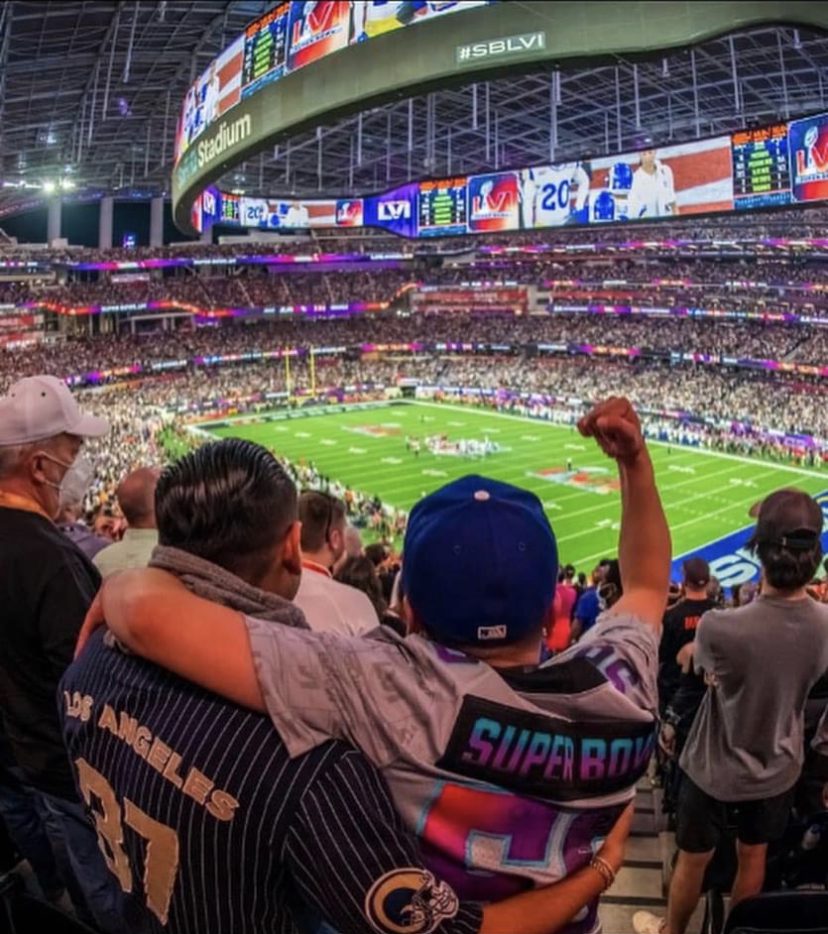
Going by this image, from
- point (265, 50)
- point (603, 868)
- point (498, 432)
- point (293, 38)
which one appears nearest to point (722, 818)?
point (603, 868)

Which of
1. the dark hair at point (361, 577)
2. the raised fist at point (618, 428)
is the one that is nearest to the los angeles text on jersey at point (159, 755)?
the raised fist at point (618, 428)

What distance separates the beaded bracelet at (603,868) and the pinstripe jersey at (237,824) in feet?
0.88

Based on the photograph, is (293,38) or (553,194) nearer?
(293,38)

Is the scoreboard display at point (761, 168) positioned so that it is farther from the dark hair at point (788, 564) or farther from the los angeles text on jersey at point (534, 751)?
the los angeles text on jersey at point (534, 751)

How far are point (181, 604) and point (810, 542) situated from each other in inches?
92.0

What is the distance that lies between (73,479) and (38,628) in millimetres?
786

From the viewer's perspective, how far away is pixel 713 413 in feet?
145

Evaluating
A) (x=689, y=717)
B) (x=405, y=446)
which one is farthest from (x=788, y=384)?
(x=689, y=717)

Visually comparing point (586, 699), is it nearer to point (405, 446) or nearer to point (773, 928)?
point (773, 928)

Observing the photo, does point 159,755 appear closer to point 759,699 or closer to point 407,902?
point 407,902

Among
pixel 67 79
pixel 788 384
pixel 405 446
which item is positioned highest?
pixel 67 79

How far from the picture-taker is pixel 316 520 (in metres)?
3.91

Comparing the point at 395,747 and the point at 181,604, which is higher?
the point at 181,604

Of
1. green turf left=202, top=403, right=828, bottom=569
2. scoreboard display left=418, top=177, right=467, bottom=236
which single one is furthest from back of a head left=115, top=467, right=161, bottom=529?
green turf left=202, top=403, right=828, bottom=569
